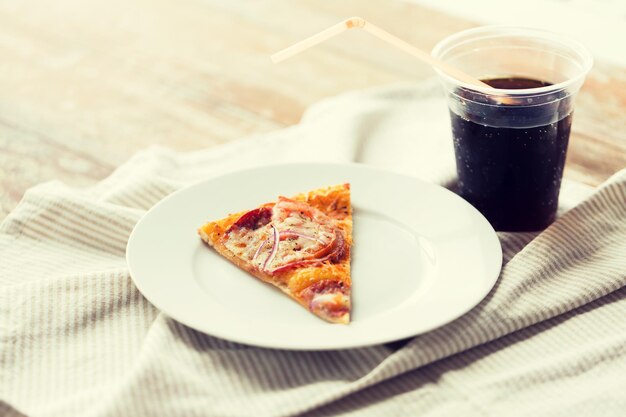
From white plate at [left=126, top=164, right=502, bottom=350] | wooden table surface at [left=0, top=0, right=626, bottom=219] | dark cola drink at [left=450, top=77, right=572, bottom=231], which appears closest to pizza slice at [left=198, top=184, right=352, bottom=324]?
white plate at [left=126, top=164, right=502, bottom=350]

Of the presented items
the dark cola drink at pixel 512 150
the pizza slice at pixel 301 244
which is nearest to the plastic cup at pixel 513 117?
the dark cola drink at pixel 512 150

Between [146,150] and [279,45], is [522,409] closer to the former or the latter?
[146,150]

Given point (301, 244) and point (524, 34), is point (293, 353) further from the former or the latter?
point (524, 34)

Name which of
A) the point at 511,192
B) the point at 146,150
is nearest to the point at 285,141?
the point at 146,150

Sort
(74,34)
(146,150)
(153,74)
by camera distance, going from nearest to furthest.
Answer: (146,150)
(153,74)
(74,34)

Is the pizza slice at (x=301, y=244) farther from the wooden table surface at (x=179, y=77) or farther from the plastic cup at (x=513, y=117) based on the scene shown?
the wooden table surface at (x=179, y=77)

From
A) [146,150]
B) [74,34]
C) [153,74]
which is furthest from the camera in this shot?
[74,34]
